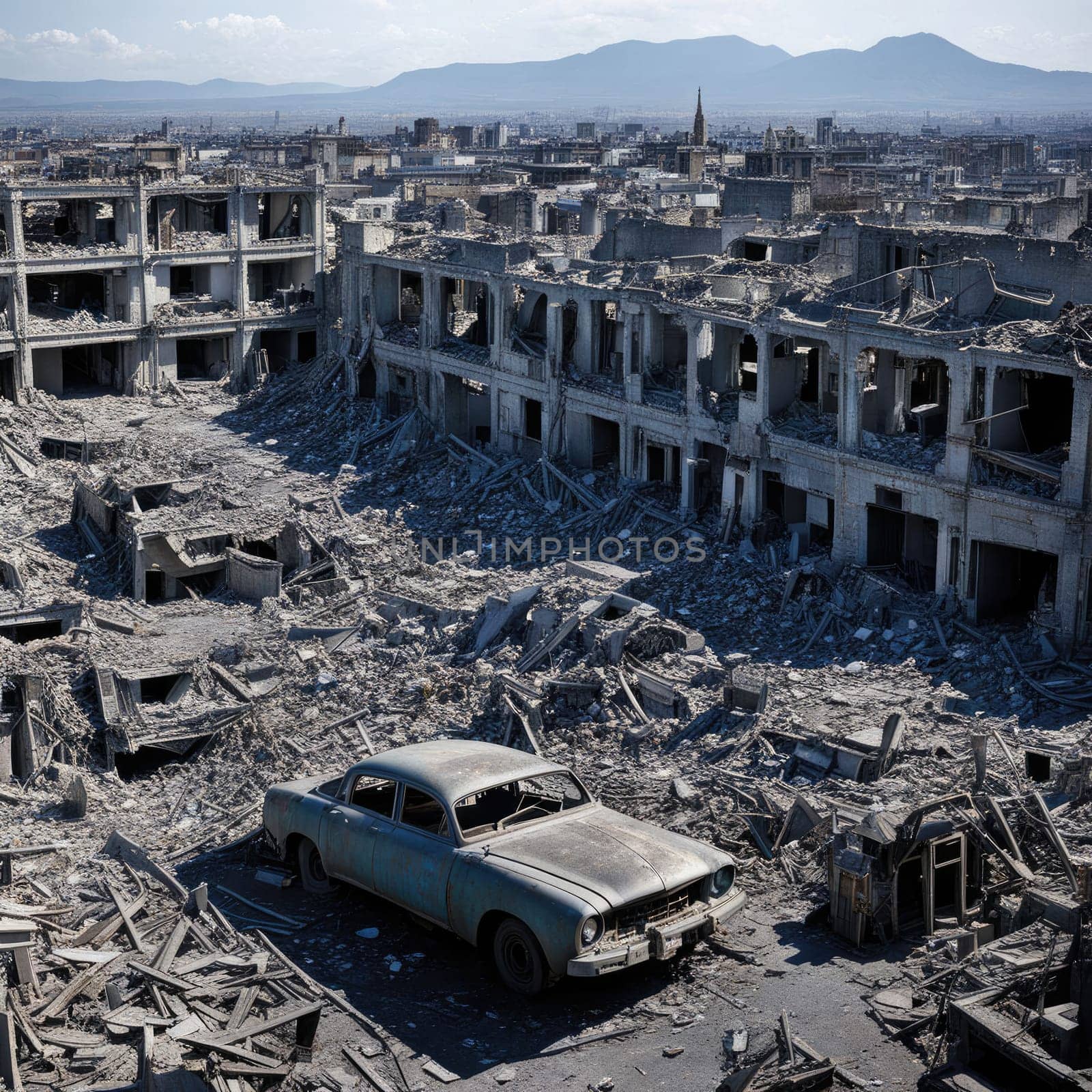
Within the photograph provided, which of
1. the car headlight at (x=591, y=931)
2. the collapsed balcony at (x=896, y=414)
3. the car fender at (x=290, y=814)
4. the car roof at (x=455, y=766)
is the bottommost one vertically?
the car fender at (x=290, y=814)

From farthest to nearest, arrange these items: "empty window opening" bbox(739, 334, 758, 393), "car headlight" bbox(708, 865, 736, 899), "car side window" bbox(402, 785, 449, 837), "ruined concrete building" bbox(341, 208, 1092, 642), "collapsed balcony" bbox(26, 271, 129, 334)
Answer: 1. "collapsed balcony" bbox(26, 271, 129, 334)
2. "empty window opening" bbox(739, 334, 758, 393)
3. "ruined concrete building" bbox(341, 208, 1092, 642)
4. "car side window" bbox(402, 785, 449, 837)
5. "car headlight" bbox(708, 865, 736, 899)

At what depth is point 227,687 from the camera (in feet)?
72.4

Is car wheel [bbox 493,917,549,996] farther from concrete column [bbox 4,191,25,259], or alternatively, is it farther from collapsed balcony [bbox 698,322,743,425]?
concrete column [bbox 4,191,25,259]

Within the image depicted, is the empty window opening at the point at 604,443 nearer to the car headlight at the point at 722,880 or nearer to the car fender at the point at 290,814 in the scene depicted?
the car fender at the point at 290,814

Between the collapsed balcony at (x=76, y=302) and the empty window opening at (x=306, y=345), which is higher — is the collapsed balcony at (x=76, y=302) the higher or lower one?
the higher one

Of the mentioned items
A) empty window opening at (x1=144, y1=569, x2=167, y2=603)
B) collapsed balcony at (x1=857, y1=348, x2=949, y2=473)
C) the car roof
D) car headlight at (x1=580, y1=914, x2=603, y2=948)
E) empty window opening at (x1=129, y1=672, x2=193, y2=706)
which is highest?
collapsed balcony at (x1=857, y1=348, x2=949, y2=473)

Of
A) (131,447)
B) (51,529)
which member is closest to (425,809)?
(51,529)

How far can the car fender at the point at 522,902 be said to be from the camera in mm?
10953

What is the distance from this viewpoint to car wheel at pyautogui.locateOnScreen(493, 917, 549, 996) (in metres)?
11.2

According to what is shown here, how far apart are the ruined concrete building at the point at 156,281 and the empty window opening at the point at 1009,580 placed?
1083 inches

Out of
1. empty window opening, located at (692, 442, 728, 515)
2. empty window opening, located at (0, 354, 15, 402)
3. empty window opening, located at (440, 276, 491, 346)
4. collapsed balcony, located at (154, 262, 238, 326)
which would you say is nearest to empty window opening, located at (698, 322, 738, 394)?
empty window opening, located at (692, 442, 728, 515)

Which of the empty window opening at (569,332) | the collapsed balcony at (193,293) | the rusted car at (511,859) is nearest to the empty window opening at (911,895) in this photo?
the rusted car at (511,859)

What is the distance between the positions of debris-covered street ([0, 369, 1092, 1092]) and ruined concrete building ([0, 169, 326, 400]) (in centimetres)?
879

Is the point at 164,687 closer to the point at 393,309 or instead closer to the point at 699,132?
the point at 393,309
